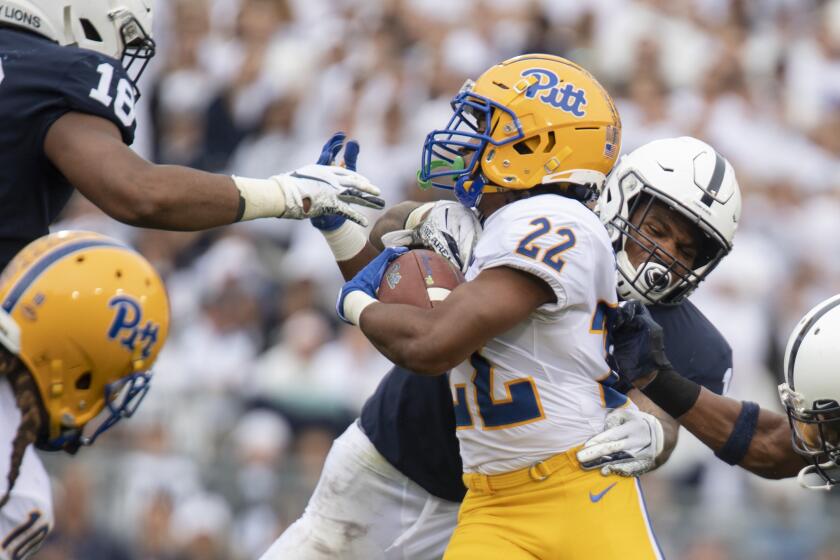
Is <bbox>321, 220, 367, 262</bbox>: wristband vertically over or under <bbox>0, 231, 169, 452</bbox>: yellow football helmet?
under

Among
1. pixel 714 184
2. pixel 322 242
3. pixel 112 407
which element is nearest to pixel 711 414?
pixel 714 184

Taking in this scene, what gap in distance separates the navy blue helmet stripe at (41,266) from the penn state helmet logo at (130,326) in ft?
0.57

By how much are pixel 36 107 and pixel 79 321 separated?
2.88 feet

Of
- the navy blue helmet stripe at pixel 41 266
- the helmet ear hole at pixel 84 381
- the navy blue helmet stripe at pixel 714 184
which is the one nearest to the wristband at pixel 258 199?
the navy blue helmet stripe at pixel 41 266

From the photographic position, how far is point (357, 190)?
4551mm

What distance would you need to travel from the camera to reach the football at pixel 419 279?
425 cm

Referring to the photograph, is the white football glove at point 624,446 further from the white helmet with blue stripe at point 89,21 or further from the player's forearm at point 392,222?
the white helmet with blue stripe at point 89,21

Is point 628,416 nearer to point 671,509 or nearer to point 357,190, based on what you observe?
point 357,190

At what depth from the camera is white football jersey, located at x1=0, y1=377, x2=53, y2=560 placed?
350 centimetres

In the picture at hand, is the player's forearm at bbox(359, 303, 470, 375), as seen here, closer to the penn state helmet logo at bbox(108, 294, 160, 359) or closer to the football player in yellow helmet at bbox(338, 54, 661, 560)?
the football player in yellow helmet at bbox(338, 54, 661, 560)

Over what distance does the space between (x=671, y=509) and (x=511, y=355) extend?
3.62 metres

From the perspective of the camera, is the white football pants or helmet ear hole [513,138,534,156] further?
the white football pants

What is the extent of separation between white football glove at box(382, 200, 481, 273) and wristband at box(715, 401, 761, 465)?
1223 millimetres

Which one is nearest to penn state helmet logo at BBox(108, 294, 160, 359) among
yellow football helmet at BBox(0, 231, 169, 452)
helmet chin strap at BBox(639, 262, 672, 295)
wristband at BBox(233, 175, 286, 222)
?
yellow football helmet at BBox(0, 231, 169, 452)
